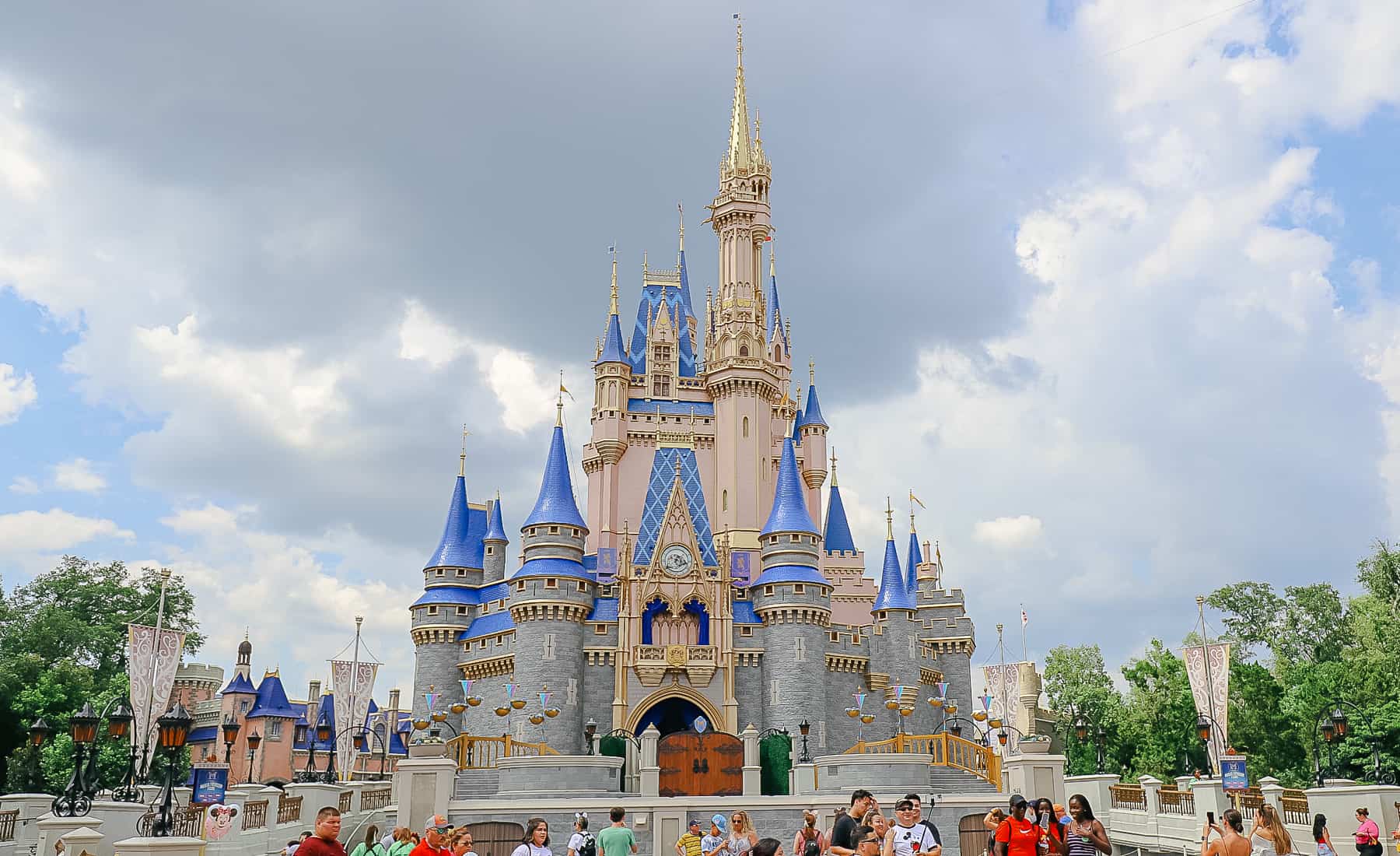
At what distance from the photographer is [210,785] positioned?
2484cm

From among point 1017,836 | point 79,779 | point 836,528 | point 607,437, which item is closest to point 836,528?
point 836,528

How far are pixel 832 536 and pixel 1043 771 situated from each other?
99.4ft

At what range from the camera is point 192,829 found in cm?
2656

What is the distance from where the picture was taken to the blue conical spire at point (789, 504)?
50.4 metres

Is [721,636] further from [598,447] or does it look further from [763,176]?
[763,176]

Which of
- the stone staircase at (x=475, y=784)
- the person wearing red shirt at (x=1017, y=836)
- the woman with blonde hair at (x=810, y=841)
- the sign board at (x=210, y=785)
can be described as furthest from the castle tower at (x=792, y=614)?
the person wearing red shirt at (x=1017, y=836)

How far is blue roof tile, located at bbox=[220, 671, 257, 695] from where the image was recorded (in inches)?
2940

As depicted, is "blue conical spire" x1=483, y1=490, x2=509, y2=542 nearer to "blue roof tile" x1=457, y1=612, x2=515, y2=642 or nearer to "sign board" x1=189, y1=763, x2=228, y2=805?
"blue roof tile" x1=457, y1=612, x2=515, y2=642

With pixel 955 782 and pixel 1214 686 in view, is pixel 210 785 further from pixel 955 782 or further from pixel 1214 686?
pixel 1214 686

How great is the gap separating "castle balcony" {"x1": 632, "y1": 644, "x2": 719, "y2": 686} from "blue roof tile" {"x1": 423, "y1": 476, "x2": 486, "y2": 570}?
10.8 meters

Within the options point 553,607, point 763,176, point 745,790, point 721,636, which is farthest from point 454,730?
point 763,176

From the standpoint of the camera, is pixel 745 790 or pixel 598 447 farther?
pixel 598 447

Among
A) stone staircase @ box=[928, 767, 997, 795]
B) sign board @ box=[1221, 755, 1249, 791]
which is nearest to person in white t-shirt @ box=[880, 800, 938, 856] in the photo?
sign board @ box=[1221, 755, 1249, 791]

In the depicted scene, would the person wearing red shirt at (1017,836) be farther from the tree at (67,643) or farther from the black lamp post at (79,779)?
the tree at (67,643)
